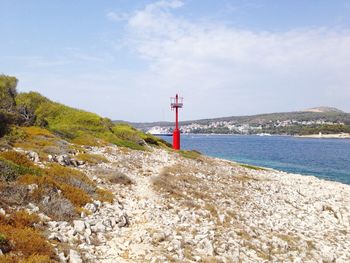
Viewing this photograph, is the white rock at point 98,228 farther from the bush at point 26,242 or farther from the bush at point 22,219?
the bush at point 26,242

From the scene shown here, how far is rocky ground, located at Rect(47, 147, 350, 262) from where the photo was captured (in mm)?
10727

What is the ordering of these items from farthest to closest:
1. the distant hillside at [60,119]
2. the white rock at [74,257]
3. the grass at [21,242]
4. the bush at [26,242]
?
the distant hillside at [60,119] < the white rock at [74,257] < the bush at [26,242] < the grass at [21,242]

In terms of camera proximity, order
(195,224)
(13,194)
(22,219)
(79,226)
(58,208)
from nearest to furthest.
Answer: (22,219) < (79,226) < (13,194) < (58,208) < (195,224)

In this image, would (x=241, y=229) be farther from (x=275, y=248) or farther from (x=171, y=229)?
(x=171, y=229)

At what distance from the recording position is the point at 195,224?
14.2m

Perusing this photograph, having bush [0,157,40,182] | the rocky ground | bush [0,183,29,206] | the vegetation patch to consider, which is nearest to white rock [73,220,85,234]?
the rocky ground

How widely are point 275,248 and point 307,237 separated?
356cm

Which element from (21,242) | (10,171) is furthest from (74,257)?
(10,171)

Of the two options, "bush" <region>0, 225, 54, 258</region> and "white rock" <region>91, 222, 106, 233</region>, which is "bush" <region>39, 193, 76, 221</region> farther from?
"bush" <region>0, 225, 54, 258</region>

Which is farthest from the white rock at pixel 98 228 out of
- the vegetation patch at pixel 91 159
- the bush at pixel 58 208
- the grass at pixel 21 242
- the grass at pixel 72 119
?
the grass at pixel 72 119

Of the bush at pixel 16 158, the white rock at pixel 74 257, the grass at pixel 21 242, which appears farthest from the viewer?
the bush at pixel 16 158

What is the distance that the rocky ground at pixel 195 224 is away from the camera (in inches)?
422

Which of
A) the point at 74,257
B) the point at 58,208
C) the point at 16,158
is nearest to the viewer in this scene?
the point at 74,257

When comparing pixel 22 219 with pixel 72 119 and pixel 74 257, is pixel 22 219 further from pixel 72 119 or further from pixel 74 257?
pixel 72 119
